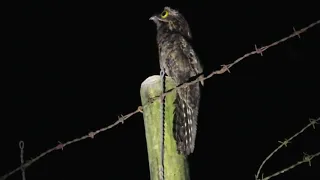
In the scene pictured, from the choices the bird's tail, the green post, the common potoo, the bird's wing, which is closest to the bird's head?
the common potoo

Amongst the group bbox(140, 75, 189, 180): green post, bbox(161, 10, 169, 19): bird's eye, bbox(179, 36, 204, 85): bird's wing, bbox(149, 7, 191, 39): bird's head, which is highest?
bbox(161, 10, 169, 19): bird's eye

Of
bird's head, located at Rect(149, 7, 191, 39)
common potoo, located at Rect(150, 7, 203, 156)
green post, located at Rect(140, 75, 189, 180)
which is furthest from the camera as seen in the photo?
bird's head, located at Rect(149, 7, 191, 39)

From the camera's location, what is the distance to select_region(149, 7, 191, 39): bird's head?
4.64 meters

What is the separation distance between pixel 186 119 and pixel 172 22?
2131 millimetres

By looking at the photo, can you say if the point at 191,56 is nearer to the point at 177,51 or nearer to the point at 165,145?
the point at 177,51

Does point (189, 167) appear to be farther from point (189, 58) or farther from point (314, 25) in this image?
point (189, 58)

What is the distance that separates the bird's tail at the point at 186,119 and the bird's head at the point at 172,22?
116 cm

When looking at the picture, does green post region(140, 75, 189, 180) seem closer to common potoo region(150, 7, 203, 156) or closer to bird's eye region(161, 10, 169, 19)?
→ common potoo region(150, 7, 203, 156)

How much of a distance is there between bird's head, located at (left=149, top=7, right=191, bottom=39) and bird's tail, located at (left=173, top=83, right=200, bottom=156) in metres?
1.16

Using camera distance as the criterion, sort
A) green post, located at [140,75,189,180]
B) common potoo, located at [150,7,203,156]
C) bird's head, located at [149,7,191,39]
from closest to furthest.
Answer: green post, located at [140,75,189,180], common potoo, located at [150,7,203,156], bird's head, located at [149,7,191,39]

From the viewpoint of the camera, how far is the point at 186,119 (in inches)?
106

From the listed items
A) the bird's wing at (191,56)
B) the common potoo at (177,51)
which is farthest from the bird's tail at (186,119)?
the bird's wing at (191,56)

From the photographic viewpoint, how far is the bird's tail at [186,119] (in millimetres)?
2137

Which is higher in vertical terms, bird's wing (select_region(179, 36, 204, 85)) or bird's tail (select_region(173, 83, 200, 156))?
bird's wing (select_region(179, 36, 204, 85))
